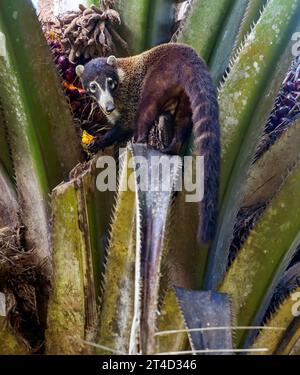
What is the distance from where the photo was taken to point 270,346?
1.57 metres

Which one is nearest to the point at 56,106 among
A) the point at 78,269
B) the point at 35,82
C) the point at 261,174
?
the point at 35,82

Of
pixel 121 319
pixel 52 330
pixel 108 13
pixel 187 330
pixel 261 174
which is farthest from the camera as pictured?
pixel 108 13

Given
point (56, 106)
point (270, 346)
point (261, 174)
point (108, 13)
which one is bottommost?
point (270, 346)

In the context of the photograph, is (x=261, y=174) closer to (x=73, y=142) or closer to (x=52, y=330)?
(x=73, y=142)

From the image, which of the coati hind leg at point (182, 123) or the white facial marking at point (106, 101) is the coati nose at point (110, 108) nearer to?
the white facial marking at point (106, 101)

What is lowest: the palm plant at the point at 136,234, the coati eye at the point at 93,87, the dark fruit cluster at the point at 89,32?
the palm plant at the point at 136,234

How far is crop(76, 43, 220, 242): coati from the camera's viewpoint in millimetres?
1868

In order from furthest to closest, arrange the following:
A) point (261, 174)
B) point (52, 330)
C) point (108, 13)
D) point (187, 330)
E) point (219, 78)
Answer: point (108, 13) < point (219, 78) < point (261, 174) < point (52, 330) < point (187, 330)

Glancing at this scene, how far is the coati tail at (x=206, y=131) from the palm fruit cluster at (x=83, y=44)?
343 mm

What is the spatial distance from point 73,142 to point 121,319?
632 mm

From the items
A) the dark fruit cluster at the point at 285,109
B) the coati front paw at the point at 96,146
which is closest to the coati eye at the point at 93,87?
the coati front paw at the point at 96,146

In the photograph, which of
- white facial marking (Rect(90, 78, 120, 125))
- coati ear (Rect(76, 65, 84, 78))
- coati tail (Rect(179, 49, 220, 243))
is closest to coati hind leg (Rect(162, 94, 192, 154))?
coati tail (Rect(179, 49, 220, 243))

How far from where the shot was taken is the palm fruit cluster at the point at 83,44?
92.0 inches
